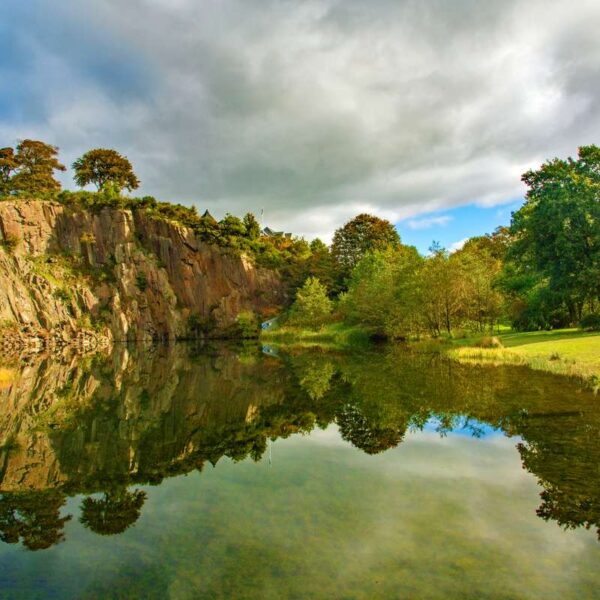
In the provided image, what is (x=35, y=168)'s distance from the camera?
8038 cm

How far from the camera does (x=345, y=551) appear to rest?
6945mm

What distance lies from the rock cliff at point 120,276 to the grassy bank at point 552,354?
158 ft

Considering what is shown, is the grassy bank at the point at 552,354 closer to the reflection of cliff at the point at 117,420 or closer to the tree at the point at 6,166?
the reflection of cliff at the point at 117,420

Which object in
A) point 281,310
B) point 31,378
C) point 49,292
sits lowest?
point 31,378

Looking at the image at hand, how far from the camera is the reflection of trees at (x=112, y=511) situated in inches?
325

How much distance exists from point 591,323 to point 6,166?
8990 centimetres

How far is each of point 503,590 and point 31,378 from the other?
31822mm

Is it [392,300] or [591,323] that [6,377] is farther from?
[591,323]

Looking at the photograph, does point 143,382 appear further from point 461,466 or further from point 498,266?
point 498,266

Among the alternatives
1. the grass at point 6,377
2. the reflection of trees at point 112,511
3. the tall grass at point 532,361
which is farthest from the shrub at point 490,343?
the grass at point 6,377

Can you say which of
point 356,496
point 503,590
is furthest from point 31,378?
point 503,590

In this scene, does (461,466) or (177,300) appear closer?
(461,466)

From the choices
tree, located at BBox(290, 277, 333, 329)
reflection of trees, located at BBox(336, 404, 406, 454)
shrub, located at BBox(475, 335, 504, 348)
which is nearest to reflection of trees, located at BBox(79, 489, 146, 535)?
reflection of trees, located at BBox(336, 404, 406, 454)

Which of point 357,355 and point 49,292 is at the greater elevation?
point 49,292
